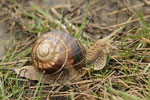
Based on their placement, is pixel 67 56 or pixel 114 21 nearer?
pixel 67 56

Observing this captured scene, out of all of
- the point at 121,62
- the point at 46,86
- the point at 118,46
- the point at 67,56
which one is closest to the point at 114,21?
the point at 118,46

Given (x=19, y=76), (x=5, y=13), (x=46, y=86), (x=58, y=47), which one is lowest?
(x=46, y=86)

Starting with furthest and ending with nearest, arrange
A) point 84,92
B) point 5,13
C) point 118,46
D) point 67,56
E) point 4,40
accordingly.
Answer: point 5,13
point 4,40
point 118,46
point 67,56
point 84,92

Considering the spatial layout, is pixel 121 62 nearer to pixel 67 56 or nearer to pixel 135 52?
pixel 135 52

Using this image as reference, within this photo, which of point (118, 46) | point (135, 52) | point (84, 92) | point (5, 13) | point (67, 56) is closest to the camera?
point (84, 92)
